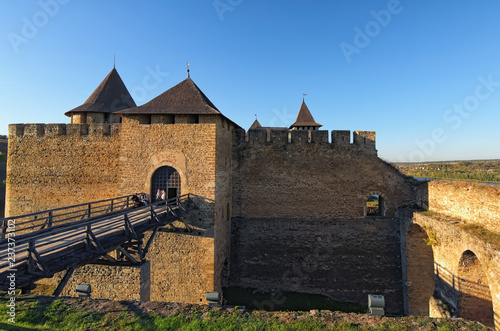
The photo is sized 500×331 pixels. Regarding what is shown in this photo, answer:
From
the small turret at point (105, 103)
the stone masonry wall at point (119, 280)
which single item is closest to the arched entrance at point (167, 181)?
the stone masonry wall at point (119, 280)

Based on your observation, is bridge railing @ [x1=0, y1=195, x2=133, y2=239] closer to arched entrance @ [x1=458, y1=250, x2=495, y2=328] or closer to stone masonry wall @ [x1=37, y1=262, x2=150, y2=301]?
stone masonry wall @ [x1=37, y1=262, x2=150, y2=301]

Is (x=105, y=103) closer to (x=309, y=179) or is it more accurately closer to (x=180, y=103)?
(x=180, y=103)

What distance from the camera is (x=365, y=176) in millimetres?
12383

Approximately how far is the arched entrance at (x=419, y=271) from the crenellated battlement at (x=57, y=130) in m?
14.3

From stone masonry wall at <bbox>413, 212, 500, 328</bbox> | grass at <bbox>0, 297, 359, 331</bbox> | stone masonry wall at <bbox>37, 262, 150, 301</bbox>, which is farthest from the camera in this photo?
stone masonry wall at <bbox>37, 262, 150, 301</bbox>

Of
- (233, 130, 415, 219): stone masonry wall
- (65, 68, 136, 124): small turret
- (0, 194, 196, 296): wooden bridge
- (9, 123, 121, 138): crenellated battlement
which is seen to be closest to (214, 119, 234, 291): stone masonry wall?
(233, 130, 415, 219): stone masonry wall

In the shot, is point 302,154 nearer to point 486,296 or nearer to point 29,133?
point 486,296

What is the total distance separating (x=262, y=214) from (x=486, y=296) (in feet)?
27.5

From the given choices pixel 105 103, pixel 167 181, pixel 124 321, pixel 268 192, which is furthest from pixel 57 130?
pixel 124 321

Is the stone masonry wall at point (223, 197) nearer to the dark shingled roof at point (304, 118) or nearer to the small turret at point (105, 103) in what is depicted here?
the small turret at point (105, 103)

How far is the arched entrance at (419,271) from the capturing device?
1123cm

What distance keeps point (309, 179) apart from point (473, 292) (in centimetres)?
694

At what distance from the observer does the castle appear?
34.0ft

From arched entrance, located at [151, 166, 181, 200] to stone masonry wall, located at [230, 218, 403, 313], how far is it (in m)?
3.77
